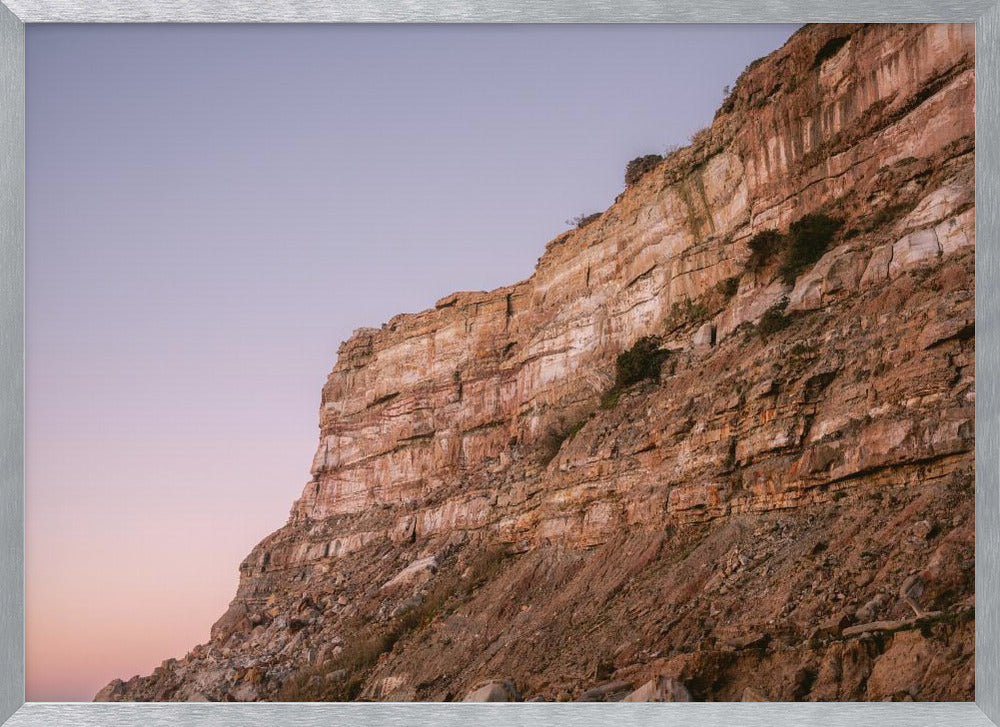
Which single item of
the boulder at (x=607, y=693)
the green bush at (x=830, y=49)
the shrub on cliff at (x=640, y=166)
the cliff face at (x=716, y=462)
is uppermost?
the shrub on cliff at (x=640, y=166)

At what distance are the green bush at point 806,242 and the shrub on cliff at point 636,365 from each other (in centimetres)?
233

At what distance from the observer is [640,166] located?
52.7 feet

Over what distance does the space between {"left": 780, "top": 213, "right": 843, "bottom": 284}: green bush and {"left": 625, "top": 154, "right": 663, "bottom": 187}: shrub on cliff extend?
336 centimetres

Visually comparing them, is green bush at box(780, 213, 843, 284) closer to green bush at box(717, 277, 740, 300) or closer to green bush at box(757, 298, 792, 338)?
green bush at box(757, 298, 792, 338)

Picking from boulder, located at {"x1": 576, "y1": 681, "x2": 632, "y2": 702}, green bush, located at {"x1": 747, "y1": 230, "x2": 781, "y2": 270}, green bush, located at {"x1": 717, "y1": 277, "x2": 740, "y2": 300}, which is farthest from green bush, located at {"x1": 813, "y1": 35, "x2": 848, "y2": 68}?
boulder, located at {"x1": 576, "y1": 681, "x2": 632, "y2": 702}

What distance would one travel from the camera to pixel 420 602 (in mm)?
14672

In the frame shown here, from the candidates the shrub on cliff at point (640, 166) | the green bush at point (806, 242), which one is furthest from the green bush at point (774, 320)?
the shrub on cliff at point (640, 166)

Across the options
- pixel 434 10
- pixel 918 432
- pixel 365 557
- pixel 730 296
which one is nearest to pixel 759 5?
pixel 434 10

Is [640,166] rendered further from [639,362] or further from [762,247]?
[762,247]

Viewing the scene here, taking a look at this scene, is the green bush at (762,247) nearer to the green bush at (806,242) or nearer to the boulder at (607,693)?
the green bush at (806,242)

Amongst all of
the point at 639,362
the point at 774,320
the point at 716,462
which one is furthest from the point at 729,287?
the point at 716,462

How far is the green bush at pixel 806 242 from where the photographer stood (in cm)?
1259

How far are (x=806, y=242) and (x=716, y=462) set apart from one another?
8.84 feet

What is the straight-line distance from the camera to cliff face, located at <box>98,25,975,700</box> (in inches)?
344
